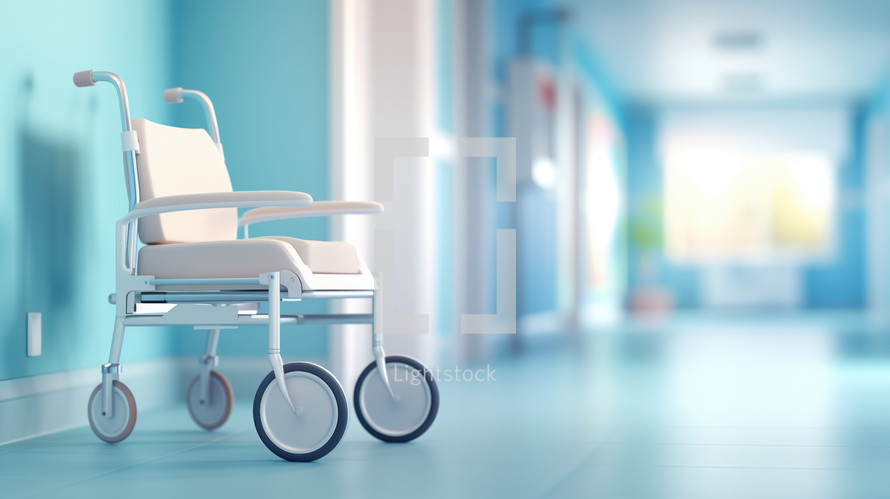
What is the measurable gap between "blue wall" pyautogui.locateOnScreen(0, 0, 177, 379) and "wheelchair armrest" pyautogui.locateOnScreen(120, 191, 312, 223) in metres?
0.49

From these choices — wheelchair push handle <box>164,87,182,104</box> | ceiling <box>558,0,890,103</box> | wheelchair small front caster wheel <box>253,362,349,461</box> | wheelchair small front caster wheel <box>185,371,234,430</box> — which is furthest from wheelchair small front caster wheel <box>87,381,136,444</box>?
ceiling <box>558,0,890,103</box>

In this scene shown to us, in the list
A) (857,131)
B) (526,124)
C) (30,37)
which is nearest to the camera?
(30,37)

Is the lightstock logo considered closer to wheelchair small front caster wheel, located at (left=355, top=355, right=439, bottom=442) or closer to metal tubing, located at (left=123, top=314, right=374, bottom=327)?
metal tubing, located at (left=123, top=314, right=374, bottom=327)

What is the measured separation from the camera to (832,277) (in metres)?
11.8

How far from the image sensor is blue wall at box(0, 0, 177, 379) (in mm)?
2430

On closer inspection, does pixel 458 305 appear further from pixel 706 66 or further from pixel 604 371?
pixel 706 66

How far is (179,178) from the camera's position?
2.50m

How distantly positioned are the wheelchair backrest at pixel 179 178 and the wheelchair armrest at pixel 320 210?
0.06 meters

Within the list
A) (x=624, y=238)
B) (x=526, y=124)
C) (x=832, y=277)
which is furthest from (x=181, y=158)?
(x=832, y=277)

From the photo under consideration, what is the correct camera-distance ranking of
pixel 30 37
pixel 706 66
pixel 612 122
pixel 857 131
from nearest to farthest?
1. pixel 30 37
2. pixel 706 66
3. pixel 612 122
4. pixel 857 131

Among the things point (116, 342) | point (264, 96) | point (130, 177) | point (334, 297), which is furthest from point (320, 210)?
point (264, 96)

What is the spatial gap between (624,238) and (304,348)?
362 inches

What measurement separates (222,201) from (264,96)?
56.2 inches

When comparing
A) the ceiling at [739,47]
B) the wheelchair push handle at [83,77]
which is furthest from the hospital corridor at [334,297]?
the ceiling at [739,47]
